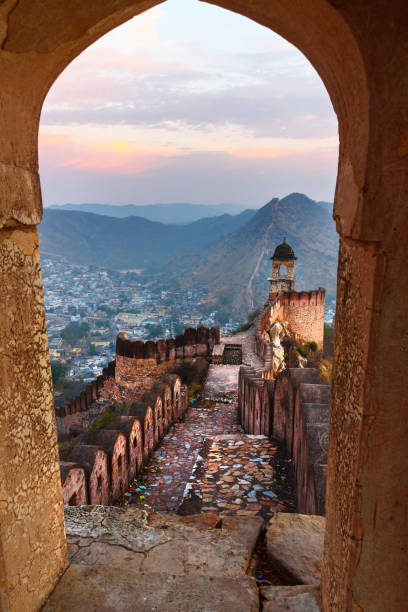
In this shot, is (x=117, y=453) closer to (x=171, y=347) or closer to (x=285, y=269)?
(x=171, y=347)

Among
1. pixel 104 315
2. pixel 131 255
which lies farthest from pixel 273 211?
pixel 131 255

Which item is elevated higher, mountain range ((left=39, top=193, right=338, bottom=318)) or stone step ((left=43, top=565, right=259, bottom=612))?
mountain range ((left=39, top=193, right=338, bottom=318))

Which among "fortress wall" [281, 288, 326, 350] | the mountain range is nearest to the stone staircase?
"fortress wall" [281, 288, 326, 350]

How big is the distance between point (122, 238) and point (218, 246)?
3721 cm

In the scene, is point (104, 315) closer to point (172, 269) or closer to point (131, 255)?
point (172, 269)

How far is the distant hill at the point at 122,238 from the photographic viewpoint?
287 feet

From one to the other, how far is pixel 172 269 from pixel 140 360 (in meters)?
73.9

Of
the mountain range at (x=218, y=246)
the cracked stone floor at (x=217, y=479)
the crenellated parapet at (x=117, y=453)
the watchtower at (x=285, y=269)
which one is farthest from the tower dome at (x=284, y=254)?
the mountain range at (x=218, y=246)

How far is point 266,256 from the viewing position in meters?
A: 54.0

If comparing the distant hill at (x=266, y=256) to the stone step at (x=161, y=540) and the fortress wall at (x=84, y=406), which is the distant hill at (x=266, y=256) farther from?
the stone step at (x=161, y=540)

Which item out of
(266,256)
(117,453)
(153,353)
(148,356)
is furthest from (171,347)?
(266,256)

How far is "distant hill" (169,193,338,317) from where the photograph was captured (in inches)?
2019

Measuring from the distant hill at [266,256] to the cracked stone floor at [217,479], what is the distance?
4283 centimetres

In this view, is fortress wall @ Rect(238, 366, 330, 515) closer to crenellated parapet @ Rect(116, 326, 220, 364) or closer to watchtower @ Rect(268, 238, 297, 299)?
crenellated parapet @ Rect(116, 326, 220, 364)
